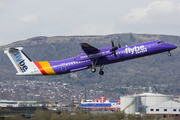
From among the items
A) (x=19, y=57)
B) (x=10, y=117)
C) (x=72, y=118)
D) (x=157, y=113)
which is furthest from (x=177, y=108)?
(x=19, y=57)

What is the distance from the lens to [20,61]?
41188 millimetres

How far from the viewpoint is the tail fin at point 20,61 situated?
134 ft

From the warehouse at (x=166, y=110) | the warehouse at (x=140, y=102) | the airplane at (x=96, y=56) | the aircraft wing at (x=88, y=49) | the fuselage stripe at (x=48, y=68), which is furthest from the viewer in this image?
the warehouse at (x=140, y=102)

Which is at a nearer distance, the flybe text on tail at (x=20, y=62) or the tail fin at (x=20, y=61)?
the tail fin at (x=20, y=61)

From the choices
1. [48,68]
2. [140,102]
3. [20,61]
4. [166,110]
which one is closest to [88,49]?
[48,68]

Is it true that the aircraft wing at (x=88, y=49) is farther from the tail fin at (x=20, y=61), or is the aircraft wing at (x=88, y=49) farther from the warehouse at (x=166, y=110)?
the warehouse at (x=166, y=110)

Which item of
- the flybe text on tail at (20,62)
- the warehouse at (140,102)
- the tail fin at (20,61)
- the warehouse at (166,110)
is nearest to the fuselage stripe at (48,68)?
the tail fin at (20,61)

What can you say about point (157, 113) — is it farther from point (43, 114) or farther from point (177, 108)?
point (43, 114)

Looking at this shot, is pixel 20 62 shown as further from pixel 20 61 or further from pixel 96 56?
pixel 96 56

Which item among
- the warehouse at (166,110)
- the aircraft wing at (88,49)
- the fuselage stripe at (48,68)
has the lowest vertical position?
the warehouse at (166,110)

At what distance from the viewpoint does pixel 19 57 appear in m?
41.1

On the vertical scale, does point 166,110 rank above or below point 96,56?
below

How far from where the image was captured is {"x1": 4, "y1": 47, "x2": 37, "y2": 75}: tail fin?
134 ft

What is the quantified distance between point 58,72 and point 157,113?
59264mm
